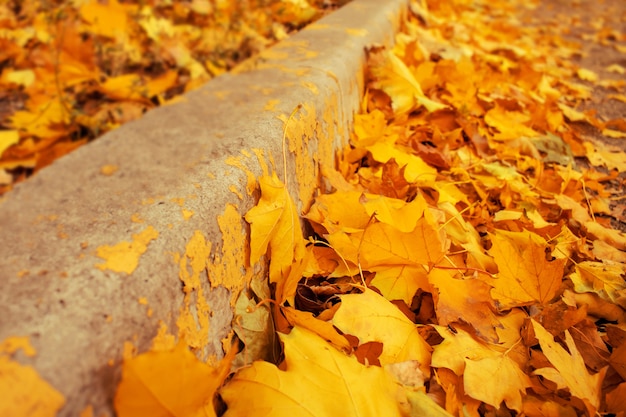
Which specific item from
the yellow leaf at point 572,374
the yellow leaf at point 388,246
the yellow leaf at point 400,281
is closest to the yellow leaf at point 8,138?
the yellow leaf at point 388,246

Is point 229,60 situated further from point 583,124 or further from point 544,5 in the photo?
point 544,5

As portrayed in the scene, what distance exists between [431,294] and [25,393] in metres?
0.67

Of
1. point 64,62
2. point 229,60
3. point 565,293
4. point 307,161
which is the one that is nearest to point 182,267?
point 307,161

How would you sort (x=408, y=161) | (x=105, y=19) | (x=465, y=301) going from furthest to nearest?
(x=105, y=19)
(x=408, y=161)
(x=465, y=301)

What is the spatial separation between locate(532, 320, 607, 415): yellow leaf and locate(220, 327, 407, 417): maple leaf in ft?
0.83

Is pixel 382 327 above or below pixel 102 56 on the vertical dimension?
below

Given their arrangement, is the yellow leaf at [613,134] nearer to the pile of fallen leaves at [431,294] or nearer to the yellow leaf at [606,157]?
the yellow leaf at [606,157]

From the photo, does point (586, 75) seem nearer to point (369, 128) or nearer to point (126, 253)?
point (369, 128)

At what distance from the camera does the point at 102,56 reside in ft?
6.27

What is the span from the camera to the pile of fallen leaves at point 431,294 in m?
0.58

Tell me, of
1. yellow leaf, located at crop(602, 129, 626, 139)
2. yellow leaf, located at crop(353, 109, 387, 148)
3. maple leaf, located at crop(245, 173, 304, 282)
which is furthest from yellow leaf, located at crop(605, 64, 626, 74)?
maple leaf, located at crop(245, 173, 304, 282)

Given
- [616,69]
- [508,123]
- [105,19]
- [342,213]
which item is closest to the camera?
[342,213]

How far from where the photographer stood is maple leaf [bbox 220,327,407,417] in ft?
1.82

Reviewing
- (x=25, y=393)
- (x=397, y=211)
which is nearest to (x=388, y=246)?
(x=397, y=211)
